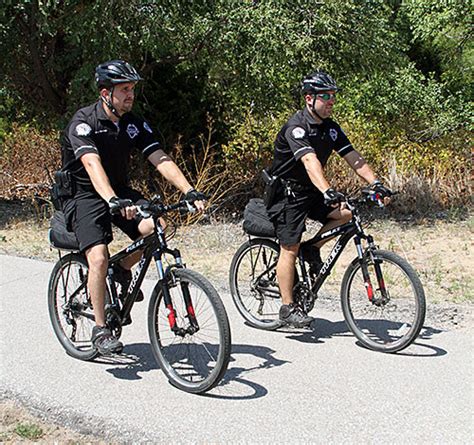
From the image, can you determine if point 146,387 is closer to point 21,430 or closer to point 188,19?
point 21,430

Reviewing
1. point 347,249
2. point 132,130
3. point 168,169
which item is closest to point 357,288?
point 168,169

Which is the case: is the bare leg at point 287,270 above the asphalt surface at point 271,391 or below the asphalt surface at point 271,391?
above

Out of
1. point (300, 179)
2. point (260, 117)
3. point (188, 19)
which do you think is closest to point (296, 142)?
point (300, 179)

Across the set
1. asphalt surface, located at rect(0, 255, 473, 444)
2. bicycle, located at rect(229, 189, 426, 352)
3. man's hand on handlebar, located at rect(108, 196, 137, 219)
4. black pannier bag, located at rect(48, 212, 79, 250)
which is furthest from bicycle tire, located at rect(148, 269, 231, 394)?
bicycle, located at rect(229, 189, 426, 352)

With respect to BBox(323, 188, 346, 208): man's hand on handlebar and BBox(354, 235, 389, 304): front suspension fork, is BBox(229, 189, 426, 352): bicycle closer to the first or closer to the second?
BBox(354, 235, 389, 304): front suspension fork

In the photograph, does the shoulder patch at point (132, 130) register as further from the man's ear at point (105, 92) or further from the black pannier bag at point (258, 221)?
the black pannier bag at point (258, 221)

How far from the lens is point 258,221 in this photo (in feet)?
20.2

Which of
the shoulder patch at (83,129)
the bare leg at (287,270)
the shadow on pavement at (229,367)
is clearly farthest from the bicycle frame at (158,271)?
the bare leg at (287,270)

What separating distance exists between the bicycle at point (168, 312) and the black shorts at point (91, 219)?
18cm

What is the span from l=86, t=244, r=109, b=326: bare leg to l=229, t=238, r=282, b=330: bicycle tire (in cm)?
159

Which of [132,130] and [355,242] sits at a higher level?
[132,130]

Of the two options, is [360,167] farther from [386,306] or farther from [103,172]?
[103,172]

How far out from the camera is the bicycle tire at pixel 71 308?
18.0 feet

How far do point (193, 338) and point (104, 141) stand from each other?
1.43 metres
